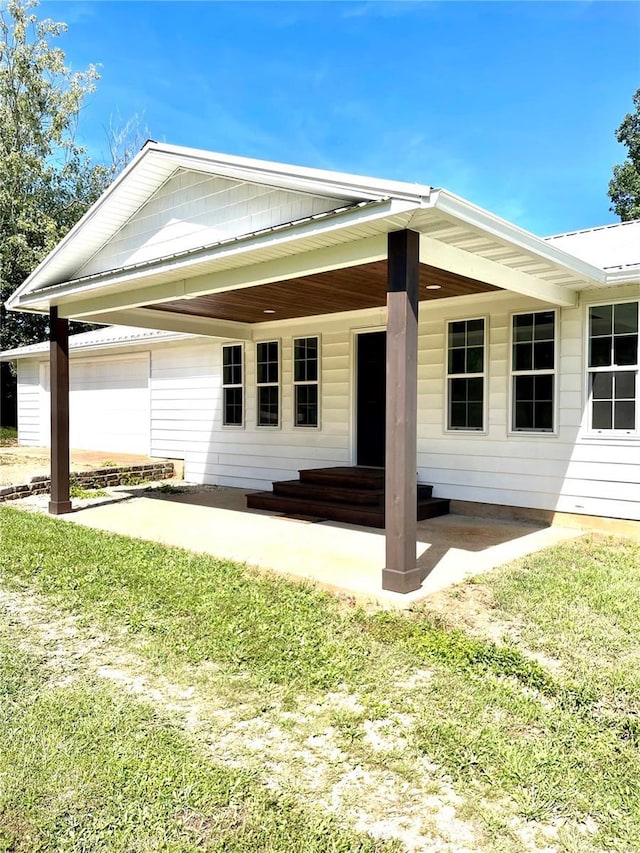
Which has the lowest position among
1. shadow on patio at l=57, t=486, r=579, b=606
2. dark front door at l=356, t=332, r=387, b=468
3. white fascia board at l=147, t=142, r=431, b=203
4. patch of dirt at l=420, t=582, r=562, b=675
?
patch of dirt at l=420, t=582, r=562, b=675

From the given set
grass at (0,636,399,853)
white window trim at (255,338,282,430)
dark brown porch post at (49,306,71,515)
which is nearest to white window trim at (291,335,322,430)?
white window trim at (255,338,282,430)

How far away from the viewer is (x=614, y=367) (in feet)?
22.6

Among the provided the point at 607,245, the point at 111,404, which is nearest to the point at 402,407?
the point at 607,245

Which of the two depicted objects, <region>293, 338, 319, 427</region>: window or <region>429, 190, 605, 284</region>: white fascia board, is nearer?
<region>429, 190, 605, 284</region>: white fascia board

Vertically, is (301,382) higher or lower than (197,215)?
lower

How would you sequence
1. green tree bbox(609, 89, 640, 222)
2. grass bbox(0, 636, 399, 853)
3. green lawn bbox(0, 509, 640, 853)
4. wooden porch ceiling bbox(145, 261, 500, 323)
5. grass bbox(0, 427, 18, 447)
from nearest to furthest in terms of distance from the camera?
grass bbox(0, 636, 399, 853) → green lawn bbox(0, 509, 640, 853) → wooden porch ceiling bbox(145, 261, 500, 323) → grass bbox(0, 427, 18, 447) → green tree bbox(609, 89, 640, 222)

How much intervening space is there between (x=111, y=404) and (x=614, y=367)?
1098 centimetres

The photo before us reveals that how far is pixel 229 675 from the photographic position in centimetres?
358

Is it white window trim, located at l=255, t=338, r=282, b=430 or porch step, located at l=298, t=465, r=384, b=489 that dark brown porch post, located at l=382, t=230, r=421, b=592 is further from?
white window trim, located at l=255, t=338, r=282, b=430

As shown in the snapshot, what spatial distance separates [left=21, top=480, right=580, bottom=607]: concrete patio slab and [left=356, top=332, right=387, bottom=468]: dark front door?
176 centimetres

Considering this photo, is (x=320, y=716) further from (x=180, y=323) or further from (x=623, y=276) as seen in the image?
(x=180, y=323)

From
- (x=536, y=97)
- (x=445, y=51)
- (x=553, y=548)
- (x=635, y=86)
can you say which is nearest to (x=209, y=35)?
(x=445, y=51)

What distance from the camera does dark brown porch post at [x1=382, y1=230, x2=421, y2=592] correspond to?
484cm

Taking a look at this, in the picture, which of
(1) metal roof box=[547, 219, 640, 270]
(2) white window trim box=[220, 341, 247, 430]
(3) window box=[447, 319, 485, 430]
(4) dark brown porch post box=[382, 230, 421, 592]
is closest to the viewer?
(4) dark brown porch post box=[382, 230, 421, 592]
